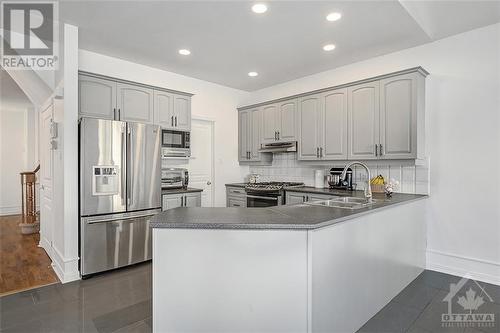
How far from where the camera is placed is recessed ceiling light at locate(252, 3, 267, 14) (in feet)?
8.32

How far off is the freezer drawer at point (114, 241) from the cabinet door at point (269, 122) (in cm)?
226

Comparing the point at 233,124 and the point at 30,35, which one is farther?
the point at 233,124

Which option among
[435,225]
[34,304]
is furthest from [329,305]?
[34,304]

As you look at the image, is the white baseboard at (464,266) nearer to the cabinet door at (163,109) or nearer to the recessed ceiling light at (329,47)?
the recessed ceiling light at (329,47)

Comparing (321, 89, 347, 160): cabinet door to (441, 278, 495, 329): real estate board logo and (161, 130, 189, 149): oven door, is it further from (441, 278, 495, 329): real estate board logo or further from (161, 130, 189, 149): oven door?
(161, 130, 189, 149): oven door

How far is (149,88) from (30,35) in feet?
4.37

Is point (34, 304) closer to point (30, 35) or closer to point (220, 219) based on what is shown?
point (220, 219)

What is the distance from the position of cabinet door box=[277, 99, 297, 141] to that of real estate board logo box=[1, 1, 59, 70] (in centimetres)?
308

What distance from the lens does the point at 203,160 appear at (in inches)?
191

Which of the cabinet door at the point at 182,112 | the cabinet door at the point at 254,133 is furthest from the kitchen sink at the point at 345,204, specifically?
the cabinet door at the point at 182,112

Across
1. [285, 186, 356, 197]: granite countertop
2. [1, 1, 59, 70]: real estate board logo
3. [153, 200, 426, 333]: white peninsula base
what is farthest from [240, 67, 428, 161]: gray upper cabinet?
[1, 1, 59, 70]: real estate board logo

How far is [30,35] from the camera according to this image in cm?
307

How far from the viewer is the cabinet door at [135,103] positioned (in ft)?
11.6

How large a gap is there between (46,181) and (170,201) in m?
1.73
